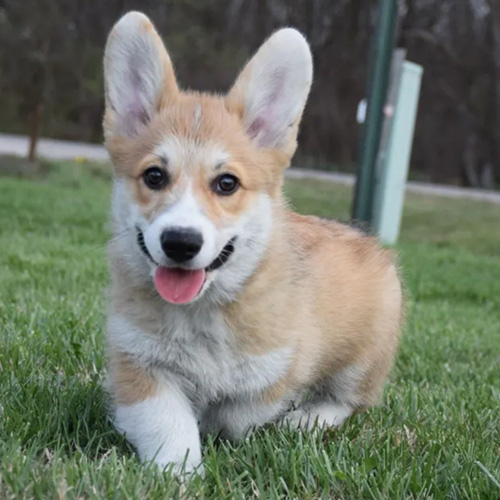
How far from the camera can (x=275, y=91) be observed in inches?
120

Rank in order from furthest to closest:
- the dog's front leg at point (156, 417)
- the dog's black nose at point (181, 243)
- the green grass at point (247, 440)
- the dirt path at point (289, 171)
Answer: the dirt path at point (289, 171) → the dog's front leg at point (156, 417) → the dog's black nose at point (181, 243) → the green grass at point (247, 440)

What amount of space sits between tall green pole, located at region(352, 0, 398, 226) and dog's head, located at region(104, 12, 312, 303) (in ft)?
19.0

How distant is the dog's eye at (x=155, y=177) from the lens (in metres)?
2.66

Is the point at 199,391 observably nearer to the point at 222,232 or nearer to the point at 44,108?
the point at 222,232

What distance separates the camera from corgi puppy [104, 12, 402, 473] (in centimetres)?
258

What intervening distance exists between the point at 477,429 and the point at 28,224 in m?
6.39

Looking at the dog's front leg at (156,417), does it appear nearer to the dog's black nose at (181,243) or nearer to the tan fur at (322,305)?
the tan fur at (322,305)

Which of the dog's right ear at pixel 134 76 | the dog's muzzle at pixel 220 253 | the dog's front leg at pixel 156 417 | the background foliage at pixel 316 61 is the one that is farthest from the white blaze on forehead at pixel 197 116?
the background foliage at pixel 316 61

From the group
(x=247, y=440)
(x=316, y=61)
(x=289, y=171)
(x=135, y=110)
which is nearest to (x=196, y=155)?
(x=135, y=110)

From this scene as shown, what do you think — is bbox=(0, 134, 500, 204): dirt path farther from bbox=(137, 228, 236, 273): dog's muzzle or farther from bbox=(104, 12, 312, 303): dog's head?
bbox=(137, 228, 236, 273): dog's muzzle

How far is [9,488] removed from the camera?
2.09 metres

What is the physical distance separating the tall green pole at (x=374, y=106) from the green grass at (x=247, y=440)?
2725 millimetres

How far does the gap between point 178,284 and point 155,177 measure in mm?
366

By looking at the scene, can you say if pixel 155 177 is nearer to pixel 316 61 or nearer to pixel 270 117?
pixel 270 117
